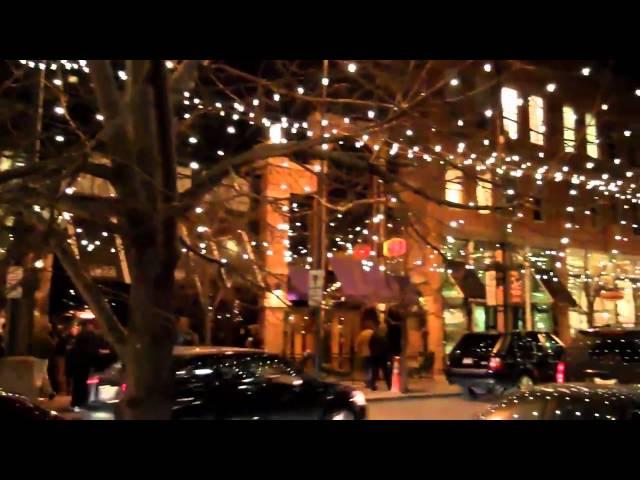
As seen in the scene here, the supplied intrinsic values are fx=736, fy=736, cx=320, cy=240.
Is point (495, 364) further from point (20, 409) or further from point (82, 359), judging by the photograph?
point (20, 409)

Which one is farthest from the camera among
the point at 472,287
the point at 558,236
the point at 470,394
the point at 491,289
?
the point at 558,236

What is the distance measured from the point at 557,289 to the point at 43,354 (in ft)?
68.3

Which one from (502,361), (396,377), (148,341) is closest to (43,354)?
(396,377)

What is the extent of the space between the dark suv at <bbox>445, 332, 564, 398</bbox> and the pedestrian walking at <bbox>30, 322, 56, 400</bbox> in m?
9.23

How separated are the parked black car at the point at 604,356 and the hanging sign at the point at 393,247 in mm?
8918

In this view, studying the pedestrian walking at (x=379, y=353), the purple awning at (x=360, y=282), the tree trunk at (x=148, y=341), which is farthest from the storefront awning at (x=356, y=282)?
the tree trunk at (x=148, y=341)

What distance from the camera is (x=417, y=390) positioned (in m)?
19.3

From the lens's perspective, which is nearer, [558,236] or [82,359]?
[82,359]

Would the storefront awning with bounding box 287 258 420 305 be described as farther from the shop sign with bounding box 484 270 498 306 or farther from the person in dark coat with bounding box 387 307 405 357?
the shop sign with bounding box 484 270 498 306

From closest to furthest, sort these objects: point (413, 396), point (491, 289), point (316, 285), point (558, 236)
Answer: point (316, 285)
point (413, 396)
point (491, 289)
point (558, 236)

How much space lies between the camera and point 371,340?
1878 cm

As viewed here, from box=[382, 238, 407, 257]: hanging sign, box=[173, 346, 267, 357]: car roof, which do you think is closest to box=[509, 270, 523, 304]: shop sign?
box=[382, 238, 407, 257]: hanging sign

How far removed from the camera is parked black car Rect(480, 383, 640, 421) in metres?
5.50
